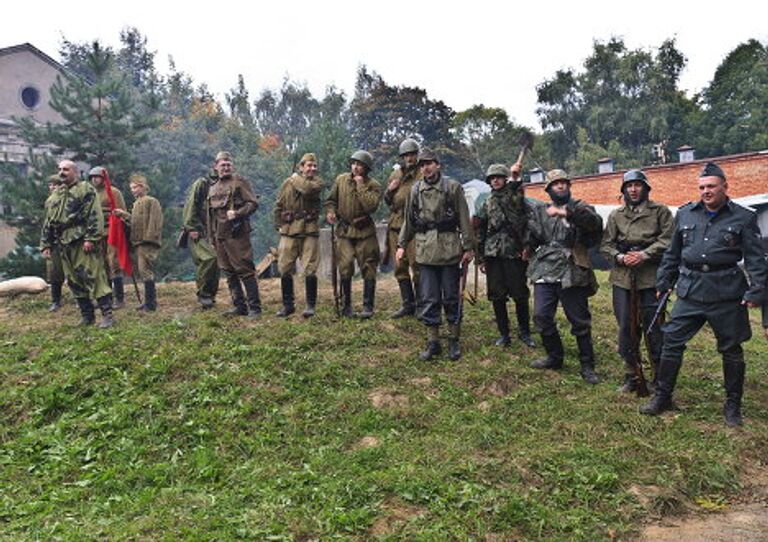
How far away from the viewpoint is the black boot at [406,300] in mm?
7758

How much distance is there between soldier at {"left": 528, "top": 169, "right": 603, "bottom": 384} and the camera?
5.91 metres

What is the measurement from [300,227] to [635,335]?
159 inches

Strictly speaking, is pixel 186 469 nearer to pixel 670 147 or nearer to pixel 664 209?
pixel 664 209

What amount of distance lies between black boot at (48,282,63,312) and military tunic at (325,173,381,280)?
430cm

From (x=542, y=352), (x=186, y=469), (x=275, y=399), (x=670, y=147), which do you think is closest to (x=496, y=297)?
(x=542, y=352)

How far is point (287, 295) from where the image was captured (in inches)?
309

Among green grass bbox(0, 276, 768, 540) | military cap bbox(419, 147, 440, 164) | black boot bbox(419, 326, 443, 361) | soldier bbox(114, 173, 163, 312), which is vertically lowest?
green grass bbox(0, 276, 768, 540)

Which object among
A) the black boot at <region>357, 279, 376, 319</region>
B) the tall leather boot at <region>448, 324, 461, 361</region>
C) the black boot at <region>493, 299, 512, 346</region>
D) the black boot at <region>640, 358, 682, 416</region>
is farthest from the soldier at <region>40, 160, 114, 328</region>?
the black boot at <region>640, 358, 682, 416</region>

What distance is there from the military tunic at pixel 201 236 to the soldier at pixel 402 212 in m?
2.37

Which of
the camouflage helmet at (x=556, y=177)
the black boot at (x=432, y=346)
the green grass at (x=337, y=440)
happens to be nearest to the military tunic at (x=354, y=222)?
the green grass at (x=337, y=440)

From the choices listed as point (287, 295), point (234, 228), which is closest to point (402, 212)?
point (287, 295)

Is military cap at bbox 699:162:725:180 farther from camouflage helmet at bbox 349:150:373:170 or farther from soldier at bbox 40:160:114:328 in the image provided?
soldier at bbox 40:160:114:328

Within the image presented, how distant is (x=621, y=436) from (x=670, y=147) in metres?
38.6

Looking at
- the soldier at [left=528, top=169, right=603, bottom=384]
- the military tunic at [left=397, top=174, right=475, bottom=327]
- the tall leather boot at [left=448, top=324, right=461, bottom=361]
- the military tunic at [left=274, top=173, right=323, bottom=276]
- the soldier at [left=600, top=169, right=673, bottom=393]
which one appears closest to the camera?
the soldier at [left=600, top=169, right=673, bottom=393]
